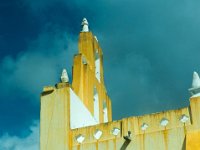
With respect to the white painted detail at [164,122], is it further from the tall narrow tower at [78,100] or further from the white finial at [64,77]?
the white finial at [64,77]

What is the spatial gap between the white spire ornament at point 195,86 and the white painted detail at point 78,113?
4.13m

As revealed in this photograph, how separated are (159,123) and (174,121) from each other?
0.49 metres

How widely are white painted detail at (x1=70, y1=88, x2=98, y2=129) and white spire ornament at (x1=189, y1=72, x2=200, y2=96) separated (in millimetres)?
4132

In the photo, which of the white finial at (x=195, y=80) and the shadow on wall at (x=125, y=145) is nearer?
the white finial at (x=195, y=80)

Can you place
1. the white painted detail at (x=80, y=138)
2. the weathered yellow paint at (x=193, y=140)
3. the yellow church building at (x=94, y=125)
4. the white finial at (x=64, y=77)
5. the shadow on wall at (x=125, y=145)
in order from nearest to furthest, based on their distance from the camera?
1. the weathered yellow paint at (x=193, y=140)
2. the yellow church building at (x=94, y=125)
3. the shadow on wall at (x=125, y=145)
4. the white painted detail at (x=80, y=138)
5. the white finial at (x=64, y=77)

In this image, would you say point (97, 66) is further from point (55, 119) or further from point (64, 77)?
point (55, 119)

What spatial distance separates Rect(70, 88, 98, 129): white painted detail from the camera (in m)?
16.0

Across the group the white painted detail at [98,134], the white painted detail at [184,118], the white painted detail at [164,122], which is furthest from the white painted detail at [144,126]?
the white painted detail at [98,134]

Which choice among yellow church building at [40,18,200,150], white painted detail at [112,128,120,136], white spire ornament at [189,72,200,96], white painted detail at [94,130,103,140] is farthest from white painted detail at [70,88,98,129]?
white spire ornament at [189,72,200,96]

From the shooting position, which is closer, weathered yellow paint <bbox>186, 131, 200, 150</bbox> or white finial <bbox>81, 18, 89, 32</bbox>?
weathered yellow paint <bbox>186, 131, 200, 150</bbox>

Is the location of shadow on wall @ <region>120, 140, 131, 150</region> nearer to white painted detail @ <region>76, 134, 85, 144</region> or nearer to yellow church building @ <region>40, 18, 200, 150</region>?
yellow church building @ <region>40, 18, 200, 150</region>

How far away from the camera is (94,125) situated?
51.4 feet

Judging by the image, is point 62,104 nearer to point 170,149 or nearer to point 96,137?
point 96,137

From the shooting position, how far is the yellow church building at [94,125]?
14.2 metres
